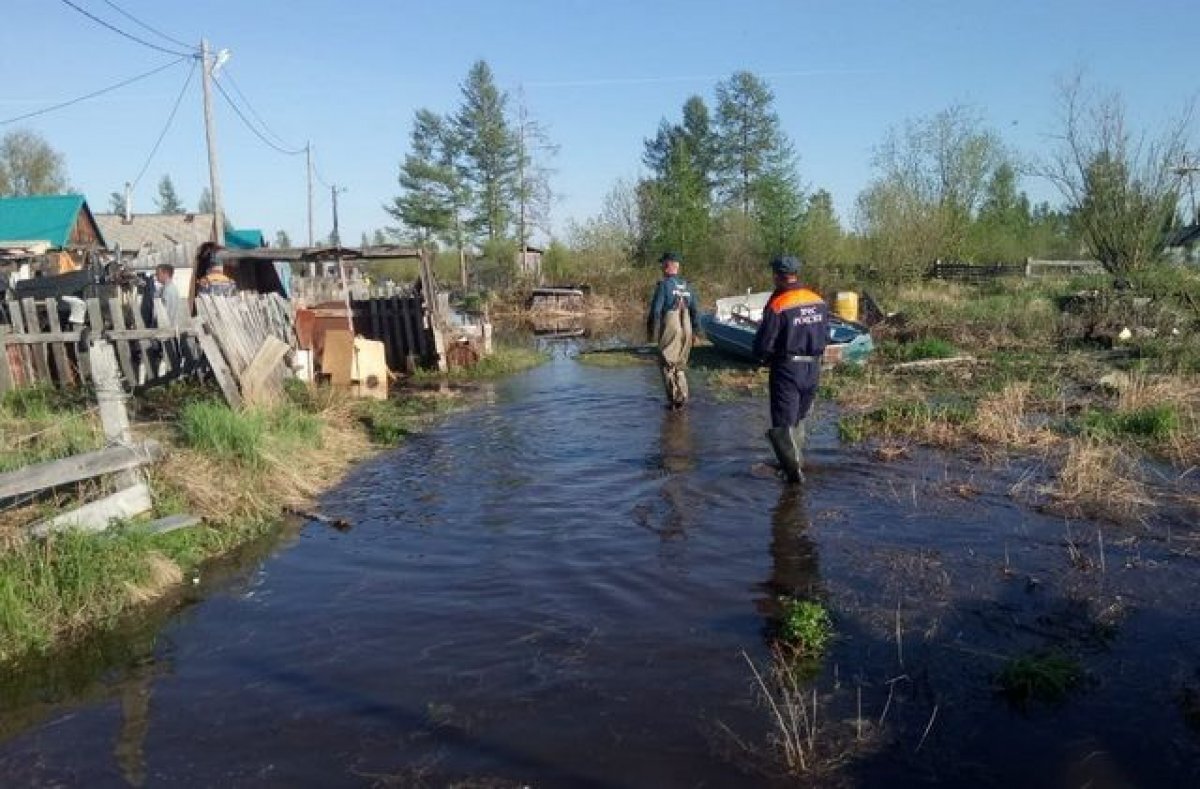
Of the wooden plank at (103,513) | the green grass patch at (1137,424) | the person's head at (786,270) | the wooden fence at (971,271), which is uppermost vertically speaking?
the person's head at (786,270)

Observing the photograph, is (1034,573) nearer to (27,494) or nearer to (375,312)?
(27,494)

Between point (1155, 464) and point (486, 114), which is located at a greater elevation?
point (486, 114)

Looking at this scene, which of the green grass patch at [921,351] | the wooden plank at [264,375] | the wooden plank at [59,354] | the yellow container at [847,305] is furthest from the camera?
the yellow container at [847,305]

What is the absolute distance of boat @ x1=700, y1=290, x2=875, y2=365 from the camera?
52.1 ft

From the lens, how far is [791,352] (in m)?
8.08

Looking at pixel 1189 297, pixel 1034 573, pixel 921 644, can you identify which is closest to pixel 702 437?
pixel 1034 573

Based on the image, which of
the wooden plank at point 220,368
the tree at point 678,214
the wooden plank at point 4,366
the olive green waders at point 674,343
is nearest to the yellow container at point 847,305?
the olive green waders at point 674,343

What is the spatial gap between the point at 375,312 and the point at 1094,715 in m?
14.6

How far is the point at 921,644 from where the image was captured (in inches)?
191

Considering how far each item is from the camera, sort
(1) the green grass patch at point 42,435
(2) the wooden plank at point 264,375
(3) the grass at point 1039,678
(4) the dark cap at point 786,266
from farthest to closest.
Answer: (2) the wooden plank at point 264,375, (4) the dark cap at point 786,266, (1) the green grass patch at point 42,435, (3) the grass at point 1039,678

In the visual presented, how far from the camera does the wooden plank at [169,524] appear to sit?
6234mm

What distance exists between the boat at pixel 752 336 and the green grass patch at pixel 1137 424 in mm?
5217

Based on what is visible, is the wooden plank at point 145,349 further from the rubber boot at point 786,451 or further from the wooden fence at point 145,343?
the rubber boot at point 786,451

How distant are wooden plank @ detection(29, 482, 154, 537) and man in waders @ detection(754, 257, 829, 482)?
16.9ft
